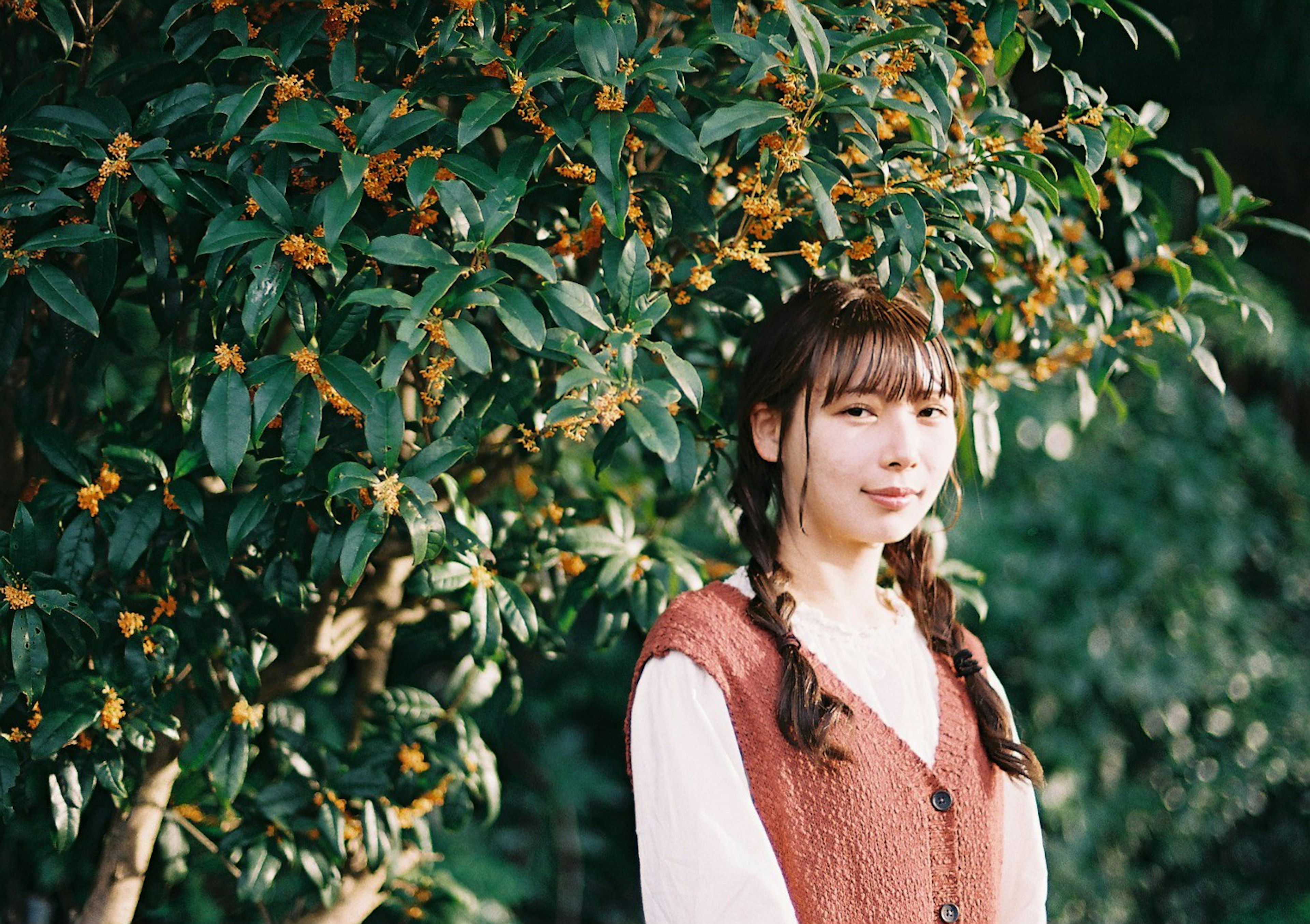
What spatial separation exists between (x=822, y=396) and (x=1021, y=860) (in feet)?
2.03

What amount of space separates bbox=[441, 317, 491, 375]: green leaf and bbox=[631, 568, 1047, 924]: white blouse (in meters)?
0.37

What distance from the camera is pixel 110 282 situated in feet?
3.92

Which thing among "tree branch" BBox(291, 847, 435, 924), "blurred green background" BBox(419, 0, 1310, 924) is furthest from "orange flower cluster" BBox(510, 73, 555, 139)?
"blurred green background" BBox(419, 0, 1310, 924)

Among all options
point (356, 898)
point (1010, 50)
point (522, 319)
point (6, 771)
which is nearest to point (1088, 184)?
point (1010, 50)

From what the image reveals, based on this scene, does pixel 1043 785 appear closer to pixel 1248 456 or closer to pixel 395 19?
pixel 395 19

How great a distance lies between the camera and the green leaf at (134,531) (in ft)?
4.10

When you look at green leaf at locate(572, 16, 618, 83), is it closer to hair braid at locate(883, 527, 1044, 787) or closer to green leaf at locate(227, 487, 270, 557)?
green leaf at locate(227, 487, 270, 557)

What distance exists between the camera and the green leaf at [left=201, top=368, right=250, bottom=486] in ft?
3.56

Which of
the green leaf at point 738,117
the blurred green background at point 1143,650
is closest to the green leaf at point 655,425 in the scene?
the green leaf at point 738,117

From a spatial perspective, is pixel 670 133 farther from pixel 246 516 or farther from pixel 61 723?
pixel 61 723

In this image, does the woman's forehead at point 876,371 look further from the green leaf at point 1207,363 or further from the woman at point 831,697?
the green leaf at point 1207,363

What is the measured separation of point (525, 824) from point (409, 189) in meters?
2.13

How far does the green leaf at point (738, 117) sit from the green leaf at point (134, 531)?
0.71 m

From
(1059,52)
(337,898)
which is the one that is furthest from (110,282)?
(1059,52)
